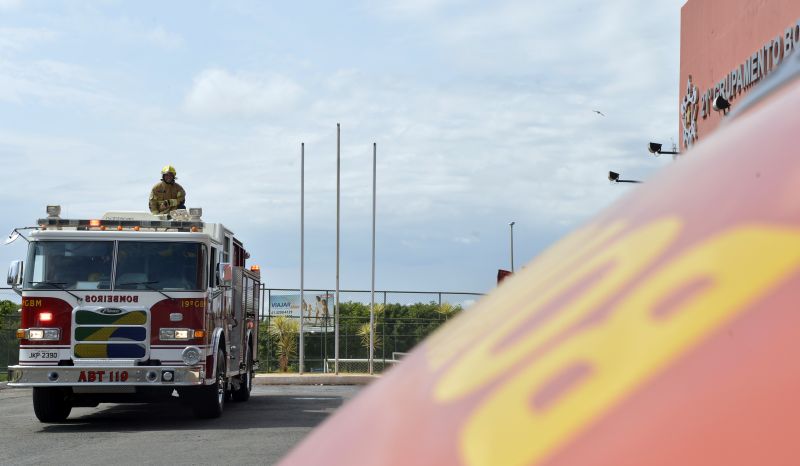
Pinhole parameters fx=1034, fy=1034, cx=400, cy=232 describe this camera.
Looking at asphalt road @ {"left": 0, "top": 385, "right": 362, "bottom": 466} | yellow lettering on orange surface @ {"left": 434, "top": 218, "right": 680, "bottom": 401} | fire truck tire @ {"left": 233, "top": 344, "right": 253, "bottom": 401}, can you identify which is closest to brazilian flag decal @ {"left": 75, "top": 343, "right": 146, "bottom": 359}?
asphalt road @ {"left": 0, "top": 385, "right": 362, "bottom": 466}

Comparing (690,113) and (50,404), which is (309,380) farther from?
(50,404)

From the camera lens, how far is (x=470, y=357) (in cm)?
125

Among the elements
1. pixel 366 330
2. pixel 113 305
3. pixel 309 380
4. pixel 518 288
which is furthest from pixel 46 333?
pixel 366 330

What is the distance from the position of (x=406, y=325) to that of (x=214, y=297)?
18059 mm

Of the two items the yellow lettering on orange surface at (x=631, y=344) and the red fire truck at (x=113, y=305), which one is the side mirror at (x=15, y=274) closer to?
the red fire truck at (x=113, y=305)

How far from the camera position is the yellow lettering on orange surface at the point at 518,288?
4.33ft

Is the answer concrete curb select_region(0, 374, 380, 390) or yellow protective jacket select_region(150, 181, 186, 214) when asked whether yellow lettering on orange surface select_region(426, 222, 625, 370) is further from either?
concrete curb select_region(0, 374, 380, 390)

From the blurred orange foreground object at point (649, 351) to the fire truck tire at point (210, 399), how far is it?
1331 cm

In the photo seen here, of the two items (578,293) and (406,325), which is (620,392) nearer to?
(578,293)

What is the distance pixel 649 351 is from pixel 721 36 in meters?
20.1

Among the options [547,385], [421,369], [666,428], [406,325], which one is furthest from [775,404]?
[406,325]

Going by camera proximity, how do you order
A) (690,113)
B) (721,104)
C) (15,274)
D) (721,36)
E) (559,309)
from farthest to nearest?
1. (690,113)
2. (721,36)
3. (721,104)
4. (15,274)
5. (559,309)

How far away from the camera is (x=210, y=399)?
1435cm

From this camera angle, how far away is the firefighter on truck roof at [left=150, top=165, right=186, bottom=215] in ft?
49.8
